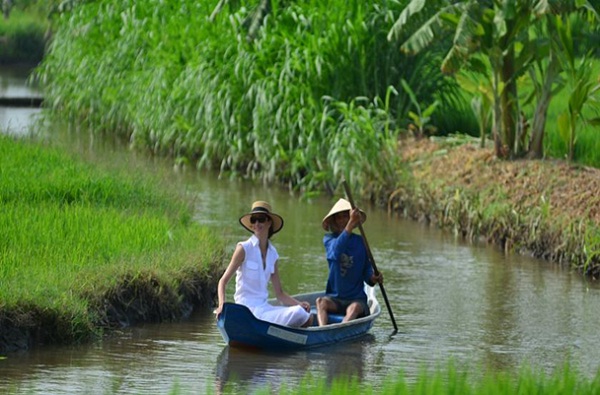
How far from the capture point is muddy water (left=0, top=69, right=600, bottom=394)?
10.8 m

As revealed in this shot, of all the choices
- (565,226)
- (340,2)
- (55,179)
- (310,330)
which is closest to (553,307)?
(565,226)

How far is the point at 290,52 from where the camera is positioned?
22.0m

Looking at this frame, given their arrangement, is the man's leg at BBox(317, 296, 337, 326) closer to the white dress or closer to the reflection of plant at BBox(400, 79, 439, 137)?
the white dress

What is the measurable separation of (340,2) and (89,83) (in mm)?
6628

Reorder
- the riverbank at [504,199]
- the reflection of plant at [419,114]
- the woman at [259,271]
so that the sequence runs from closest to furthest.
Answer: the woman at [259,271], the riverbank at [504,199], the reflection of plant at [419,114]

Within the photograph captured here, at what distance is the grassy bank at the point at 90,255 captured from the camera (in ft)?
37.5

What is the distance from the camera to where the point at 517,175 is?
59.7ft

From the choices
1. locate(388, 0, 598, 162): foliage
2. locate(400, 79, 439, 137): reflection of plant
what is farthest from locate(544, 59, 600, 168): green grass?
locate(400, 79, 439, 137): reflection of plant

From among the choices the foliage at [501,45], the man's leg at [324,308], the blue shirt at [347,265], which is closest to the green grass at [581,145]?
the foliage at [501,45]

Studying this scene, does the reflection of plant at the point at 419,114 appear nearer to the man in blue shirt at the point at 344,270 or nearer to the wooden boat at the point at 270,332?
the man in blue shirt at the point at 344,270

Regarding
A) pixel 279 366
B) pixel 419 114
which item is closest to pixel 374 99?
pixel 419 114

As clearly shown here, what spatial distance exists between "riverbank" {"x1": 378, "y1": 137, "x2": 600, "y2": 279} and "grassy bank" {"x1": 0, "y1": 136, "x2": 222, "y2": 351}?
3.61 metres

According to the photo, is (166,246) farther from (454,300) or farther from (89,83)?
(89,83)

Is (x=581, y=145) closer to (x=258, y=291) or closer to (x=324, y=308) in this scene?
(x=324, y=308)
